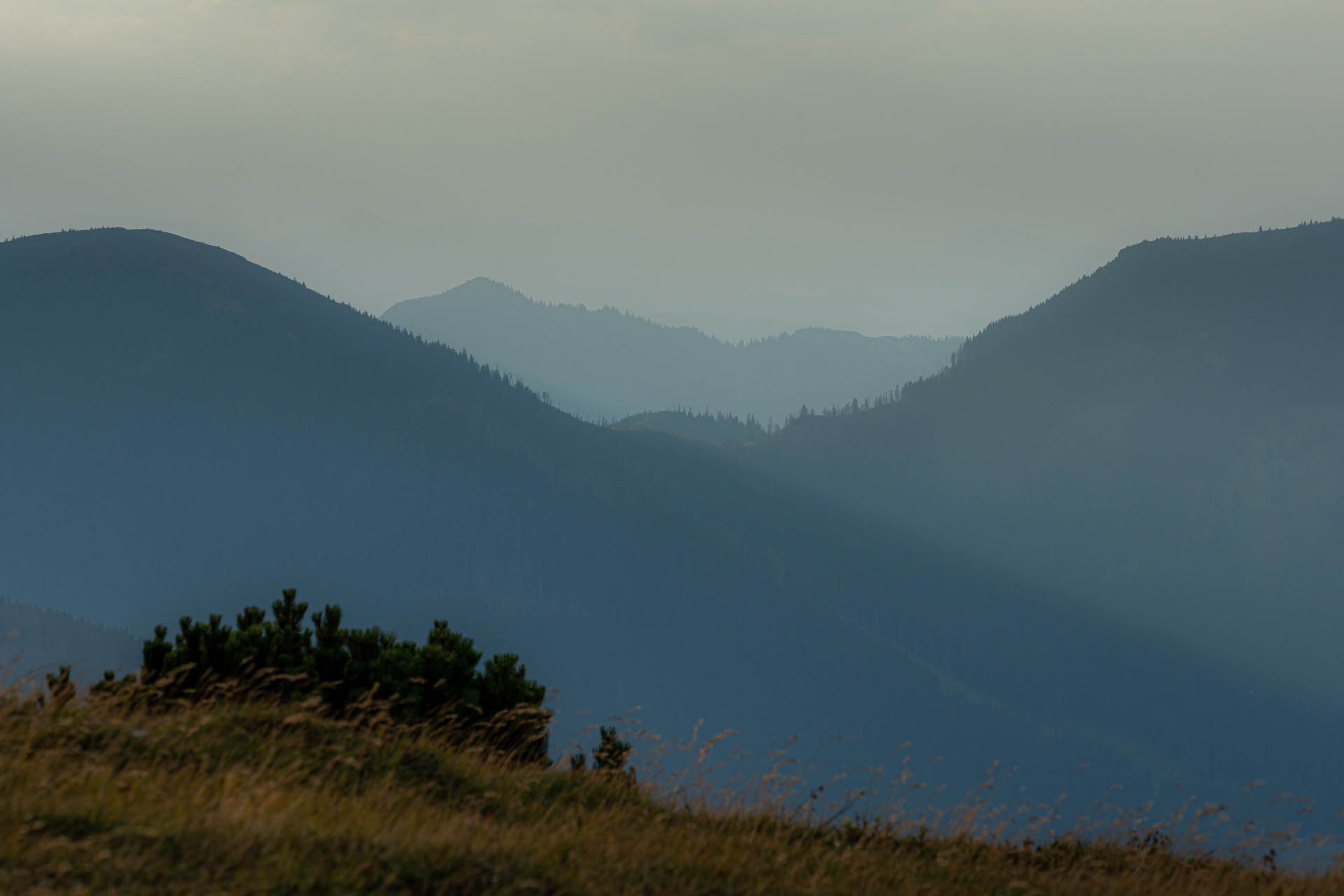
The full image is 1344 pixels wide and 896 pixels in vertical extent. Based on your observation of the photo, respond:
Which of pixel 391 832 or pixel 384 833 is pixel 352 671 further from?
pixel 384 833

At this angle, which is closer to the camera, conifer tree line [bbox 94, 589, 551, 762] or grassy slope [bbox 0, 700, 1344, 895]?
grassy slope [bbox 0, 700, 1344, 895]

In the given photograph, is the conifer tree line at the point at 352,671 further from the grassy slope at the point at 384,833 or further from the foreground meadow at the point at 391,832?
the grassy slope at the point at 384,833

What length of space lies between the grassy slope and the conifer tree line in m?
1.52

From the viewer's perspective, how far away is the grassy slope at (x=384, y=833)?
283 inches

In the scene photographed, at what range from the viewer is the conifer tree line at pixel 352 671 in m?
13.3

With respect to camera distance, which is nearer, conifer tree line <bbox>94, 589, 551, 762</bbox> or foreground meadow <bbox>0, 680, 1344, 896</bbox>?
foreground meadow <bbox>0, 680, 1344, 896</bbox>

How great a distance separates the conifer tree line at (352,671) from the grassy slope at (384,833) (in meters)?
1.52

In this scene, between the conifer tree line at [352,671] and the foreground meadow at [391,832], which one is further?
the conifer tree line at [352,671]

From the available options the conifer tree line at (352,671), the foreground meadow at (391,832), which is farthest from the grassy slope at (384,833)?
the conifer tree line at (352,671)

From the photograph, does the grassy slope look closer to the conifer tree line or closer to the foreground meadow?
the foreground meadow

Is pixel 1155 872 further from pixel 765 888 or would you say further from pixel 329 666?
pixel 329 666

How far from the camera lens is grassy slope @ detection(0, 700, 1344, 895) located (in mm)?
7195

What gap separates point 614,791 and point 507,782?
134 cm

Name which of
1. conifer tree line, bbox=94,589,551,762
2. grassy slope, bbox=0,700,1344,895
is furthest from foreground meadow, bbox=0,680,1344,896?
conifer tree line, bbox=94,589,551,762
